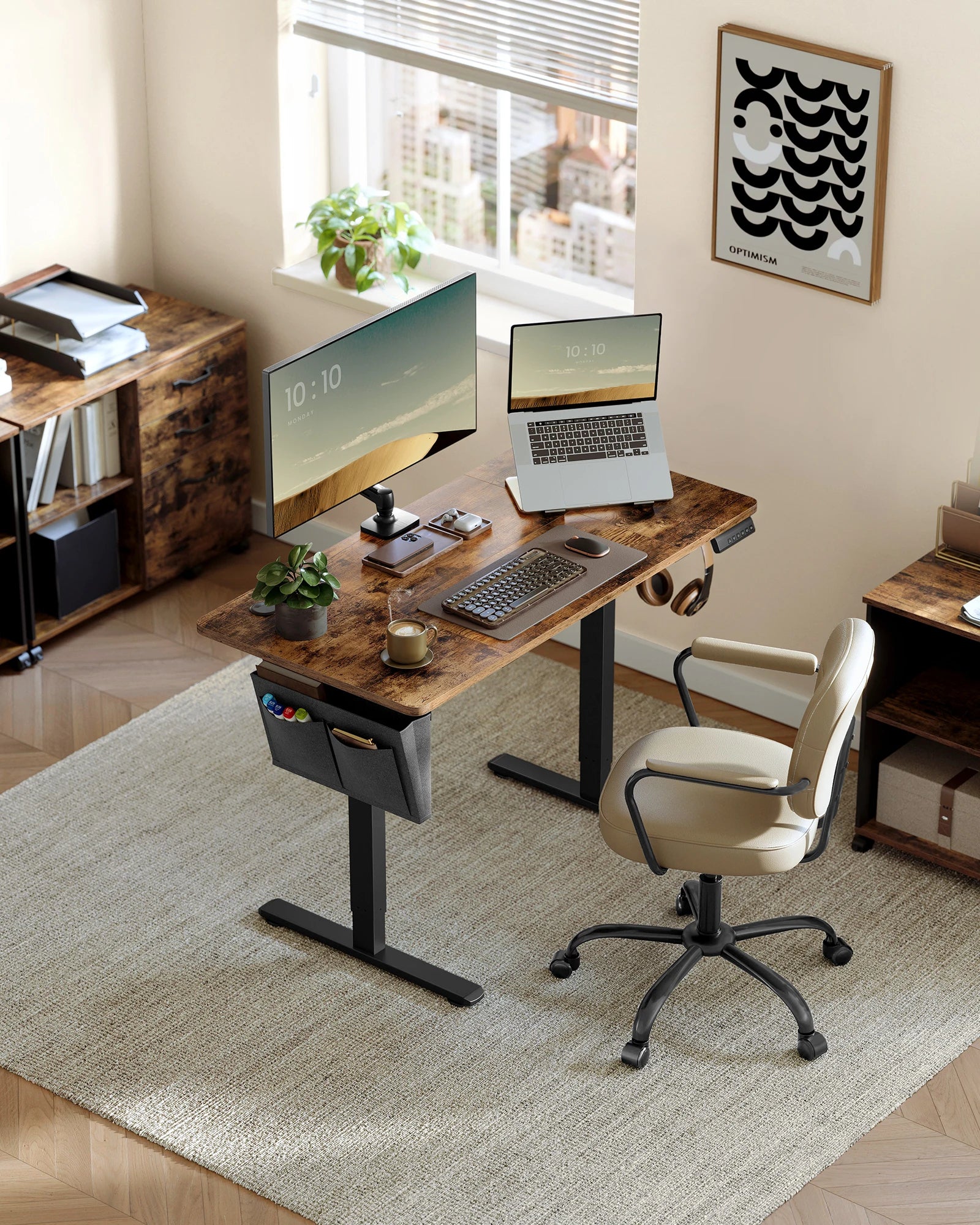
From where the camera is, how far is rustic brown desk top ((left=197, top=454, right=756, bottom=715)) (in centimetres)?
343

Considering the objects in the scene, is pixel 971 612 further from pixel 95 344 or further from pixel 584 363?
pixel 95 344

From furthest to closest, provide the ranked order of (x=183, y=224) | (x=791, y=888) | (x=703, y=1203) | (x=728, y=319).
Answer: (x=183, y=224) → (x=728, y=319) → (x=791, y=888) → (x=703, y=1203)

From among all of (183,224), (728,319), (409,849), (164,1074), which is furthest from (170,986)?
(183,224)

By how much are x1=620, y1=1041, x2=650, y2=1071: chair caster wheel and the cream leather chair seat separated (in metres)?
0.39

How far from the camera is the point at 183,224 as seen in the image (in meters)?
5.36

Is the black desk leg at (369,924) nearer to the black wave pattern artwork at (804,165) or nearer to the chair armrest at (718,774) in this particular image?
the chair armrest at (718,774)

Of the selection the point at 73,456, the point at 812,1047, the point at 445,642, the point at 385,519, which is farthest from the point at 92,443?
the point at 812,1047

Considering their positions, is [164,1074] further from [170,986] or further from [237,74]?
[237,74]

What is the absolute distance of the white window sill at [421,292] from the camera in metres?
4.81

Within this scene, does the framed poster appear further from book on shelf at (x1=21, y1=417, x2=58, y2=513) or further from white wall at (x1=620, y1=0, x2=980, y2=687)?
book on shelf at (x1=21, y1=417, x2=58, y2=513)

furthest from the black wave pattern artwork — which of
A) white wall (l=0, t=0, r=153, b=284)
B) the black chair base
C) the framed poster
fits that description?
white wall (l=0, t=0, r=153, b=284)

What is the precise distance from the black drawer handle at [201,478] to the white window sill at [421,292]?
0.58 metres

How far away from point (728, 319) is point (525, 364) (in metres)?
0.64

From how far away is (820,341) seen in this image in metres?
4.24
